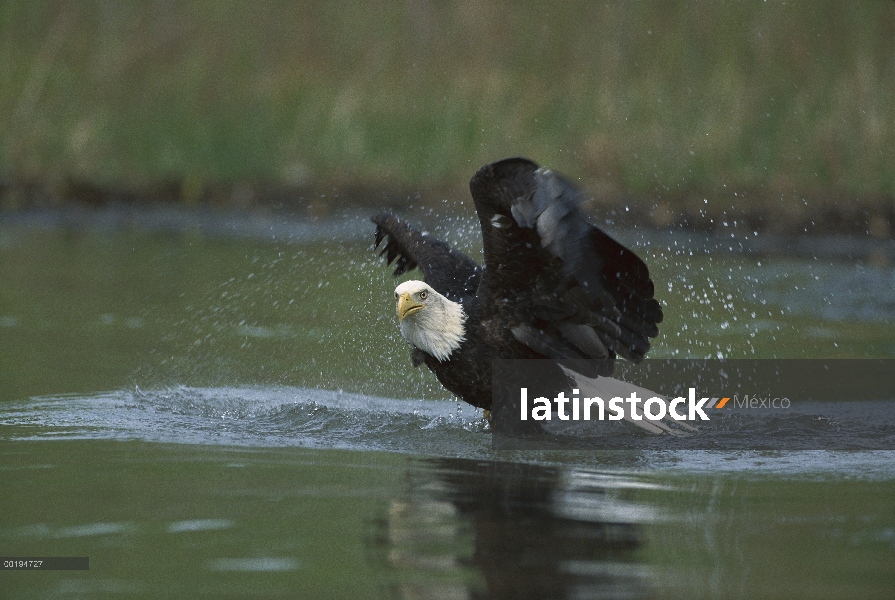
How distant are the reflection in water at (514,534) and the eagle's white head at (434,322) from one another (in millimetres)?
1025

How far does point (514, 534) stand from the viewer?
14.1 feet

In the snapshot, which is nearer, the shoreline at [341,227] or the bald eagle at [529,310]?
the bald eagle at [529,310]

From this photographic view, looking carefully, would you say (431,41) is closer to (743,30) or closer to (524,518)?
(743,30)

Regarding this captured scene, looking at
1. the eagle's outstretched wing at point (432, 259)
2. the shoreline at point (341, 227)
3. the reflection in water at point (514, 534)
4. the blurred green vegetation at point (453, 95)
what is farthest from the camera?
the blurred green vegetation at point (453, 95)

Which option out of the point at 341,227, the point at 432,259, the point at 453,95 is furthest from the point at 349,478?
the point at 453,95

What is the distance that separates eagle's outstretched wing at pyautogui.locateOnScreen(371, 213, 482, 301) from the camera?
703 centimetres

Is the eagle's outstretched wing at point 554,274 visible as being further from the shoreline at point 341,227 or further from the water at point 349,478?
the shoreline at point 341,227

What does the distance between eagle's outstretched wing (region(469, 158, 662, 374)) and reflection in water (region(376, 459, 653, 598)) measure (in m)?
0.96

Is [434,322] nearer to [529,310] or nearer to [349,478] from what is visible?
[529,310]

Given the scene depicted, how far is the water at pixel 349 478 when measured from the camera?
153 inches

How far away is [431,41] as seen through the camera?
16.4 meters

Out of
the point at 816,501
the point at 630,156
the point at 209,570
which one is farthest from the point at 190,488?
the point at 630,156

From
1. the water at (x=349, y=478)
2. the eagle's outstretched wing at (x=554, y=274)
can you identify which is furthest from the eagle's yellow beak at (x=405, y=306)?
the water at (x=349, y=478)

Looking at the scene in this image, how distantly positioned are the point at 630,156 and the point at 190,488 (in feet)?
32.0
